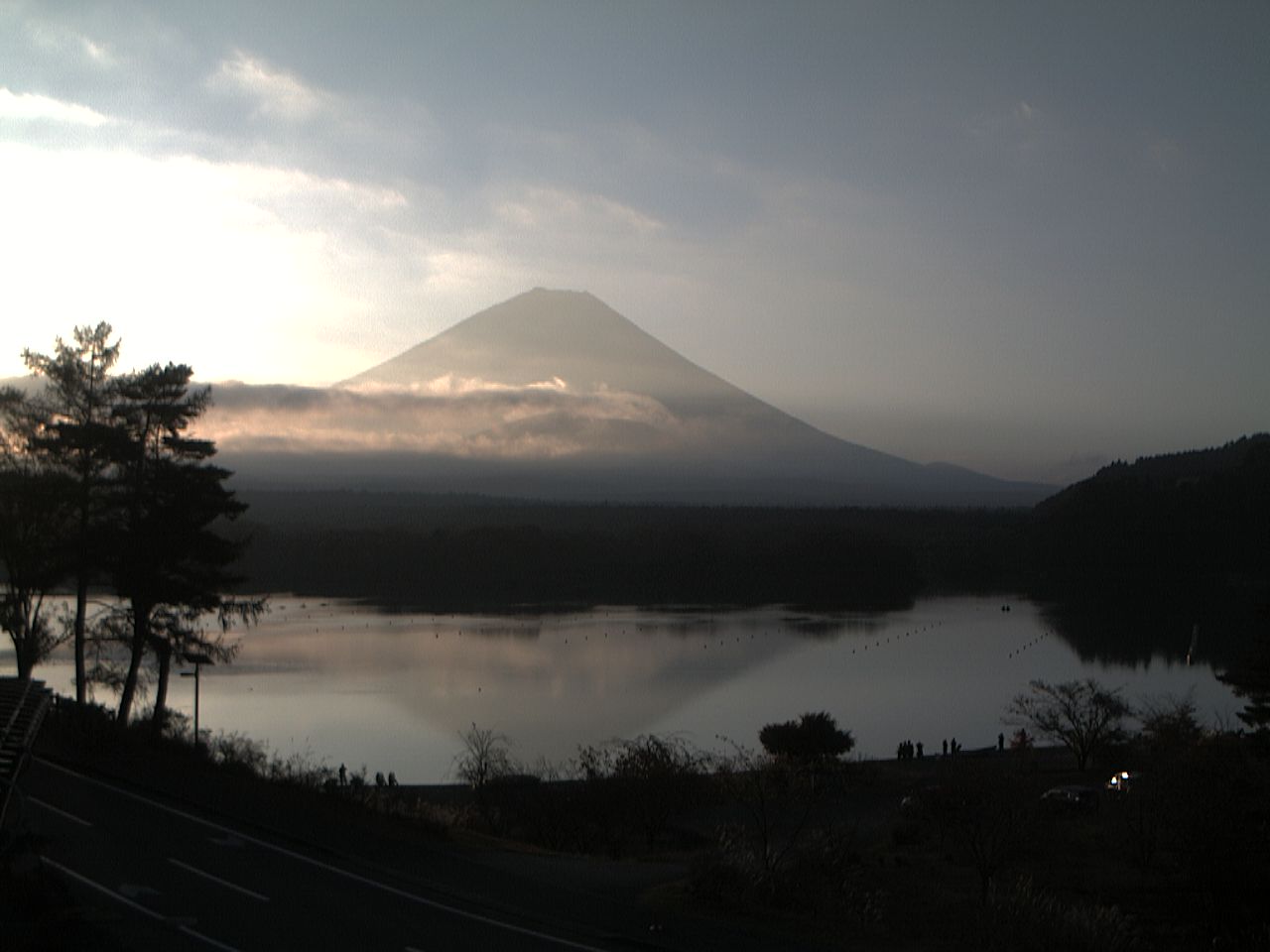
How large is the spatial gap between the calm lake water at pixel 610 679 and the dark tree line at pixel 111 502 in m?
5.47

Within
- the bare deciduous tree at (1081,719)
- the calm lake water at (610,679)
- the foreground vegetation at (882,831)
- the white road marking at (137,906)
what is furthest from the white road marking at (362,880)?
the bare deciduous tree at (1081,719)

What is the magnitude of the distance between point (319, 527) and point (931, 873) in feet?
296

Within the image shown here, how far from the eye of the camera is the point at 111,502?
18.6 meters

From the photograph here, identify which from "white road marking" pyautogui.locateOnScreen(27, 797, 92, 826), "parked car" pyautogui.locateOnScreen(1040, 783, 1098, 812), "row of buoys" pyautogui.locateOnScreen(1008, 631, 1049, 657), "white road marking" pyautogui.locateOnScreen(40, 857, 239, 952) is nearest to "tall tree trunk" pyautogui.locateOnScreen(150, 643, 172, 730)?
"white road marking" pyautogui.locateOnScreen(27, 797, 92, 826)

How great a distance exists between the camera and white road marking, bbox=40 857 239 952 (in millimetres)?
7112

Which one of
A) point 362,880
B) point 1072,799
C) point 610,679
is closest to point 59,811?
point 362,880

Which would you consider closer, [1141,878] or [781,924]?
[781,924]

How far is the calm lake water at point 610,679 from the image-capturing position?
2698cm

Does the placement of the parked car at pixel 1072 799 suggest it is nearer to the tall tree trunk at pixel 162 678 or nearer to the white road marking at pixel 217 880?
the white road marking at pixel 217 880

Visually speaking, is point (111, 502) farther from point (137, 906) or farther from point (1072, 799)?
point (1072, 799)

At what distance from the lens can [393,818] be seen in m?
10.9

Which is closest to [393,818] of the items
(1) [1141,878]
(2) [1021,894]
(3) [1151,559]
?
(2) [1021,894]

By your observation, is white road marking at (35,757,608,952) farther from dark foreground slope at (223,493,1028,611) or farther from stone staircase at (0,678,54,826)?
dark foreground slope at (223,493,1028,611)

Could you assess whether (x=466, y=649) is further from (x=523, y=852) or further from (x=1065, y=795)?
(x=523, y=852)
